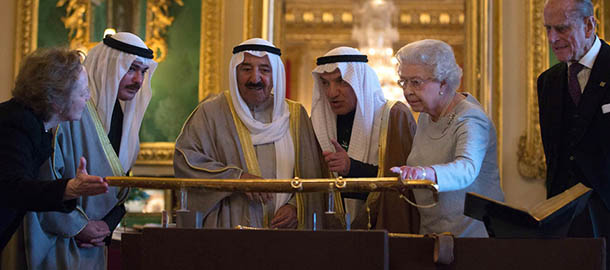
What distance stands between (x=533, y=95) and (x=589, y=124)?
3046 mm

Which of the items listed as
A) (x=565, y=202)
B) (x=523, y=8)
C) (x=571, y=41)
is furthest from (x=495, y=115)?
(x=565, y=202)

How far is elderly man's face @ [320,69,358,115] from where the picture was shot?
394 centimetres

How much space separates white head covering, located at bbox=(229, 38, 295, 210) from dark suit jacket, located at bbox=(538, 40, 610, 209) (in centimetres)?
133

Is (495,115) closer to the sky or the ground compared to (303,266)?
closer to the sky

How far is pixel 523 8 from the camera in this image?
245 inches

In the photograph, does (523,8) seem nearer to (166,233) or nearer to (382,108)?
(382,108)

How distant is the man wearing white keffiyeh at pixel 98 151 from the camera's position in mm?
3199

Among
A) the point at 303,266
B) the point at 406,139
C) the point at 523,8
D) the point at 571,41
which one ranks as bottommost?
the point at 303,266

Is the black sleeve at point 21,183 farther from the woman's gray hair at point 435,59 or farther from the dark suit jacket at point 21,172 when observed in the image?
the woman's gray hair at point 435,59

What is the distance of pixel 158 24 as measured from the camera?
255 inches

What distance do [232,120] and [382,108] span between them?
84 centimetres

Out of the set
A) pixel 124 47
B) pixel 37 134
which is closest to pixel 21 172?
pixel 37 134

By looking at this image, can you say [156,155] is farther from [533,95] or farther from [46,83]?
[46,83]

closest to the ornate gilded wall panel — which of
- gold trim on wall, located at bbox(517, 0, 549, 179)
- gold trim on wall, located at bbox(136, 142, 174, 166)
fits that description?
gold trim on wall, located at bbox(517, 0, 549, 179)
